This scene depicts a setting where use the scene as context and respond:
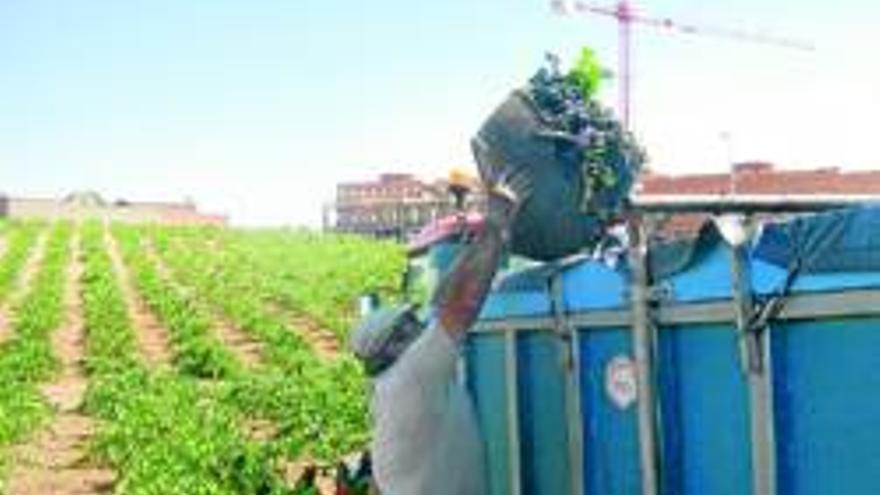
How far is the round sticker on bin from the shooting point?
4.79m

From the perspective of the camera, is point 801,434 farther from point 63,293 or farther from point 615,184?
point 63,293

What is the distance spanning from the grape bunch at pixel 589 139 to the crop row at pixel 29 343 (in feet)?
42.4

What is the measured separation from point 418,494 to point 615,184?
52.4 inches

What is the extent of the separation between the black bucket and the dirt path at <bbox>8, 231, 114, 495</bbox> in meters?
11.7

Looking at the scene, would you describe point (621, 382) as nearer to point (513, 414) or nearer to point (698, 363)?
point (698, 363)

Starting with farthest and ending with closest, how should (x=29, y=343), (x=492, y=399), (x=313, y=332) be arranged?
(x=313, y=332)
(x=29, y=343)
(x=492, y=399)

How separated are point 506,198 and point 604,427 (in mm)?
763

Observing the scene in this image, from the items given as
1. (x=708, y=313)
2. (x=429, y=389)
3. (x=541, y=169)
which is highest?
(x=541, y=169)

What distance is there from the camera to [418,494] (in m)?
5.46

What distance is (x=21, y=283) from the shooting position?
4672 centimetres

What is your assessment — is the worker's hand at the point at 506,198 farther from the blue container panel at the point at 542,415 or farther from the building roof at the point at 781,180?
the building roof at the point at 781,180

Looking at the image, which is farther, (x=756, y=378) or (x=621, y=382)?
(x=621, y=382)

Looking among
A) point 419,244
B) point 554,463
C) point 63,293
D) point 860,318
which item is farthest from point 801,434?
point 63,293

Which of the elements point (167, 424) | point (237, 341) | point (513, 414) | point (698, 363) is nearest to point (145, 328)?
point (237, 341)
